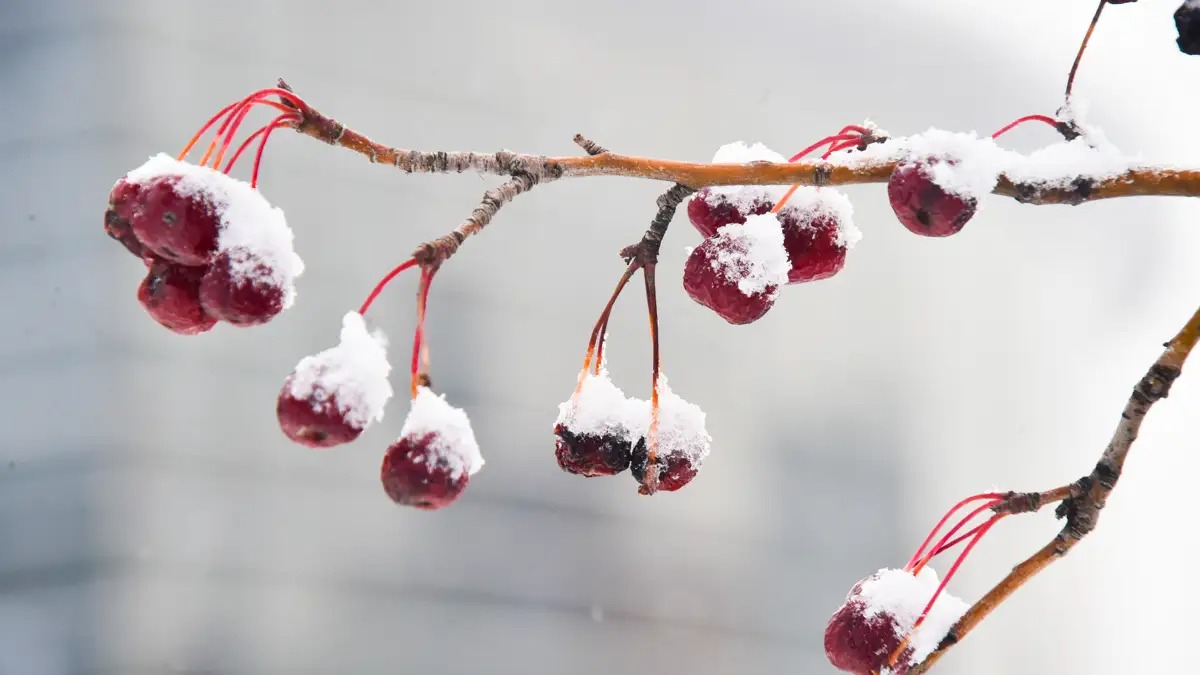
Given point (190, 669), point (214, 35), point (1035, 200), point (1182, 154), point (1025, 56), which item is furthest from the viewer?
point (1025, 56)

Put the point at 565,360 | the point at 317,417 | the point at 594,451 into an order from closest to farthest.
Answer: the point at 317,417, the point at 594,451, the point at 565,360

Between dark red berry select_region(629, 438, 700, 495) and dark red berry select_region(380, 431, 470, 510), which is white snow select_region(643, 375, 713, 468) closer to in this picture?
dark red berry select_region(629, 438, 700, 495)

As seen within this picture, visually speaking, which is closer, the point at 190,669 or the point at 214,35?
the point at 190,669

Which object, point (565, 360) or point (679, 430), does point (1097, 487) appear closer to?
point (679, 430)

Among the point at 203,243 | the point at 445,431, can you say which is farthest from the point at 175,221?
the point at 445,431

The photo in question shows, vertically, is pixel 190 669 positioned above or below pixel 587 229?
below

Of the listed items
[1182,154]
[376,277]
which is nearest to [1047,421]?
[1182,154]

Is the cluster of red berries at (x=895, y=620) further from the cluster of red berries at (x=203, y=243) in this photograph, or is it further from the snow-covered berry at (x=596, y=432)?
the cluster of red berries at (x=203, y=243)

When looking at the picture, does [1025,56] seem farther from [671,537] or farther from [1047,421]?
[671,537]
